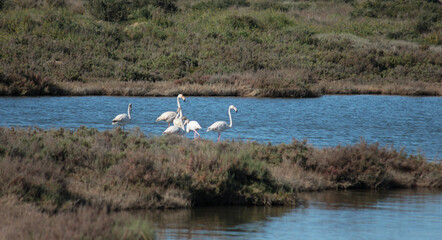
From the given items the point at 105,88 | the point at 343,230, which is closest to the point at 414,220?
the point at 343,230

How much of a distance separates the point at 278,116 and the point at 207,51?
1990 centimetres

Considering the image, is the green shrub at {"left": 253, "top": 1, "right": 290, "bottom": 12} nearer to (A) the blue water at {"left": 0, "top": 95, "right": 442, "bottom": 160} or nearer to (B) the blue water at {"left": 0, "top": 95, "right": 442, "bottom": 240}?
Answer: (B) the blue water at {"left": 0, "top": 95, "right": 442, "bottom": 240}

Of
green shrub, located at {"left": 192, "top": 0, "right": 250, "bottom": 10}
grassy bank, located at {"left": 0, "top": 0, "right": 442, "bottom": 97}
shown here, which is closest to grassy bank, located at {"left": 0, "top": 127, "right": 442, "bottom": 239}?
grassy bank, located at {"left": 0, "top": 0, "right": 442, "bottom": 97}

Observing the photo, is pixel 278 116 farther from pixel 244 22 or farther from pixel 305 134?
pixel 244 22

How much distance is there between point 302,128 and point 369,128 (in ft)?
9.52

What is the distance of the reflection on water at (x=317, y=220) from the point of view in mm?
9328

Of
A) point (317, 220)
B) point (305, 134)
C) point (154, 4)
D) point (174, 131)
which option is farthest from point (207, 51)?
point (317, 220)

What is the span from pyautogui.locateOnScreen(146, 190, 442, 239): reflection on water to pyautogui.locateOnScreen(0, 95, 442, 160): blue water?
227 inches

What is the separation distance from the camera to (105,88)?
111 ft

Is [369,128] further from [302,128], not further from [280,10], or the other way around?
[280,10]

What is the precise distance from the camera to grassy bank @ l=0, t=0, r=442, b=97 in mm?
35969

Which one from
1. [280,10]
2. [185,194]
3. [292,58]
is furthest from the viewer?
[280,10]

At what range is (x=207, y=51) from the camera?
4553 cm

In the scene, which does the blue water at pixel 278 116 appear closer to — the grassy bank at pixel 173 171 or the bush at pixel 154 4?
the grassy bank at pixel 173 171
